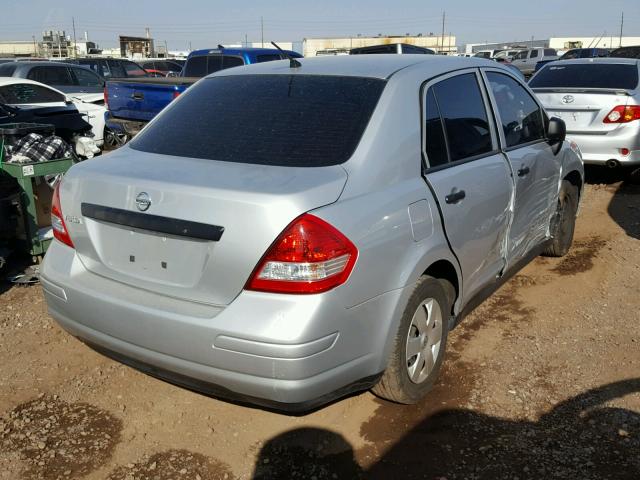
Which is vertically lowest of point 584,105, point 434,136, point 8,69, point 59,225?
point 59,225

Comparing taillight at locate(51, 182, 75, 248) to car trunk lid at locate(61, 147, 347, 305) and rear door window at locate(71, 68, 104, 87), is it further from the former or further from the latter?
rear door window at locate(71, 68, 104, 87)

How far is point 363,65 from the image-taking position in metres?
3.46

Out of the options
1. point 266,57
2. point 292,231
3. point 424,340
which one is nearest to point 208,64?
point 266,57

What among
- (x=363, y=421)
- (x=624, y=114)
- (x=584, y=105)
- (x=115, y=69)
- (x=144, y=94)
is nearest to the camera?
(x=363, y=421)

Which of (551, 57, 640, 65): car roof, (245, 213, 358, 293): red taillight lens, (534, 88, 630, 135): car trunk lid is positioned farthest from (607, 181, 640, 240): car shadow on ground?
(245, 213, 358, 293): red taillight lens

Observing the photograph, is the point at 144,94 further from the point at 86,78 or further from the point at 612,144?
the point at 612,144

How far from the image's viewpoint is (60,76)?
41.1 ft

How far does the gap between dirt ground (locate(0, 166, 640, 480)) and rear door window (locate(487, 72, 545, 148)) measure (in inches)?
51.5

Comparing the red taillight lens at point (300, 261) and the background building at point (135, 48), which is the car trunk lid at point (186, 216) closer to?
the red taillight lens at point (300, 261)

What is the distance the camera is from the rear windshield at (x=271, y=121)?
114 inches

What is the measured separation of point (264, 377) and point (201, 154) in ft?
3.78

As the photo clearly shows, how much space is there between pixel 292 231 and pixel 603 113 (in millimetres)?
6634

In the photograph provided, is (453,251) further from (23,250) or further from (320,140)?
(23,250)

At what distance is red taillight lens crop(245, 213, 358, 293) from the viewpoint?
244 centimetres
